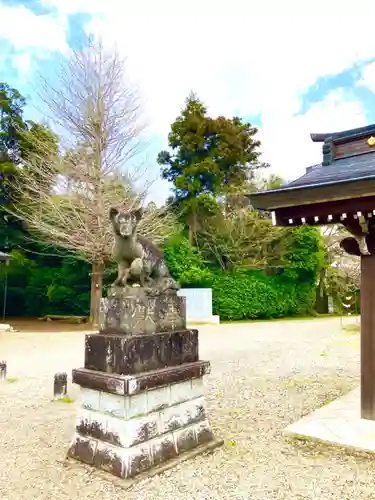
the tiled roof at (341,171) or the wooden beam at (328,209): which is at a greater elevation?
the tiled roof at (341,171)

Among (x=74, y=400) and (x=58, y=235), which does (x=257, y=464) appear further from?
(x=58, y=235)

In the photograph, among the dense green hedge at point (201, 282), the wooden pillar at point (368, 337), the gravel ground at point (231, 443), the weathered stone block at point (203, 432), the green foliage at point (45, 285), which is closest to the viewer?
the gravel ground at point (231, 443)

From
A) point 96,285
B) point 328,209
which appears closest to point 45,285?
point 96,285

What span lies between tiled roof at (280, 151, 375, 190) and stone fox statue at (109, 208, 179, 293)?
1752mm

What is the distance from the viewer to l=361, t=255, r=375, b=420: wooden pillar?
15.0ft

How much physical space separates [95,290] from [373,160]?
38.9 ft

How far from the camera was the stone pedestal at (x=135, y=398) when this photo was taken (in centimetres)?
322

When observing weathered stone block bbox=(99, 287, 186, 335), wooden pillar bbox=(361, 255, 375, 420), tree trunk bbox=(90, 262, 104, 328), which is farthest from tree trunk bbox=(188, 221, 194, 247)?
weathered stone block bbox=(99, 287, 186, 335)

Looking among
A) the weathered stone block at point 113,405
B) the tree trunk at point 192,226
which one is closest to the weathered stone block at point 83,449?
the weathered stone block at point 113,405

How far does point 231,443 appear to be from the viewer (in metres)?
4.05

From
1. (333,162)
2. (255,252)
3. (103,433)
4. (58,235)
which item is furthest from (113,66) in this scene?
(103,433)

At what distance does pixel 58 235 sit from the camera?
44.7 ft

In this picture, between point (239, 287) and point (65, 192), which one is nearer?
point (65, 192)

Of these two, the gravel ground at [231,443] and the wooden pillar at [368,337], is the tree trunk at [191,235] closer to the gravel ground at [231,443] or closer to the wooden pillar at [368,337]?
the gravel ground at [231,443]
